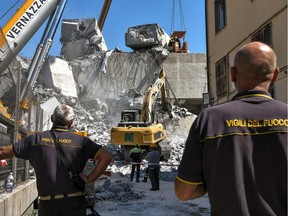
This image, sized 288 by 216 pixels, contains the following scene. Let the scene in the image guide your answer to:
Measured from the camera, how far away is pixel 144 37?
1542 inches

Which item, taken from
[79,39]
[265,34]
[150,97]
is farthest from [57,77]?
[265,34]

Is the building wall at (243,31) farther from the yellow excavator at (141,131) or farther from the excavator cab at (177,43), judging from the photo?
the excavator cab at (177,43)

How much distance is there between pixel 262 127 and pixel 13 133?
481cm

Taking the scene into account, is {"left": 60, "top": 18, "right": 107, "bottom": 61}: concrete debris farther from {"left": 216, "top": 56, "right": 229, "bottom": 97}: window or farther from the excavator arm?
{"left": 216, "top": 56, "right": 229, "bottom": 97}: window

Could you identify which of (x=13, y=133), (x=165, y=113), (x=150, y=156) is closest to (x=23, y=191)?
(x=13, y=133)

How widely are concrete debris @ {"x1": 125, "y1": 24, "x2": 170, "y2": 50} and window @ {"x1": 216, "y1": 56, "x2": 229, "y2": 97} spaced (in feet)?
77.6

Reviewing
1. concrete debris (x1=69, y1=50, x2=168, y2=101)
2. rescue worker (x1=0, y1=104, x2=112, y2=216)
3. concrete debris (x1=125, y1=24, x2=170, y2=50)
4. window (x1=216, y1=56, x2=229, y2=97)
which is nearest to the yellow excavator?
window (x1=216, y1=56, x2=229, y2=97)

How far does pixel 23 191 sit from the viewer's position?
5785mm

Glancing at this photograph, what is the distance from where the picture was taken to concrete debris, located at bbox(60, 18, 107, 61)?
38000 millimetres

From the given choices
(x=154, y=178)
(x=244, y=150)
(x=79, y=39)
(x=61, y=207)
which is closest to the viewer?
(x=244, y=150)

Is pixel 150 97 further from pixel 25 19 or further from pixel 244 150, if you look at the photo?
pixel 244 150

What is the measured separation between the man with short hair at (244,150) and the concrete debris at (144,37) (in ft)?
122

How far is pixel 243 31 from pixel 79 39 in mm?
27212

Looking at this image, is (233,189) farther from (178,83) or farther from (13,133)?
(178,83)
